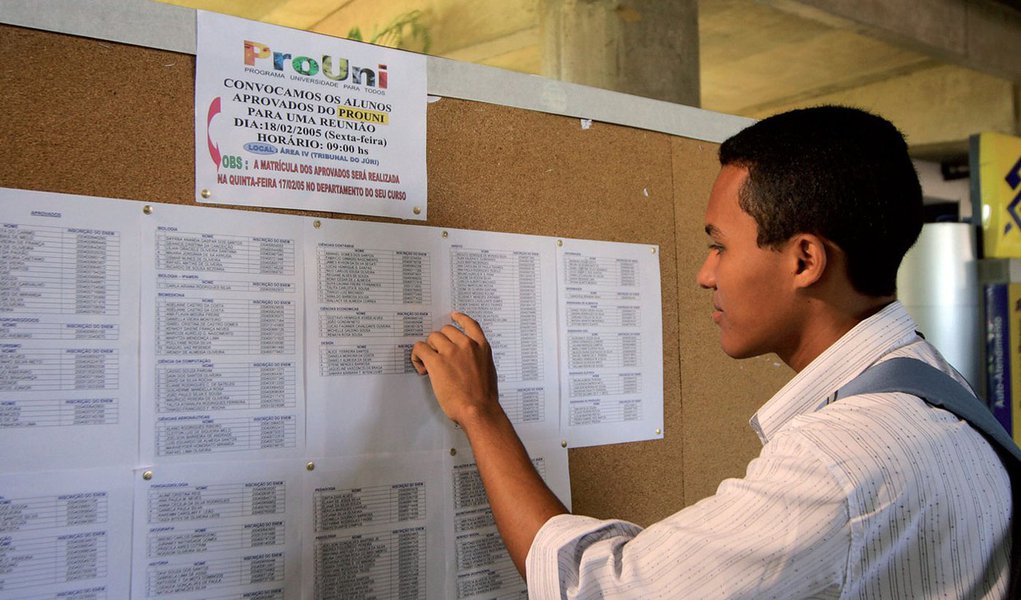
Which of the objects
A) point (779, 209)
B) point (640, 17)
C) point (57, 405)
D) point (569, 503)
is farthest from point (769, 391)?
point (640, 17)

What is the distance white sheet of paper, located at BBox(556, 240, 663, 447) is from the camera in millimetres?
Answer: 1209

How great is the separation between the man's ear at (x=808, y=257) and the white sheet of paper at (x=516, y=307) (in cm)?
38

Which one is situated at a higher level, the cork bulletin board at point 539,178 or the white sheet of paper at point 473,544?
the cork bulletin board at point 539,178

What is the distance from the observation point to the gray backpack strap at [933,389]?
79 cm

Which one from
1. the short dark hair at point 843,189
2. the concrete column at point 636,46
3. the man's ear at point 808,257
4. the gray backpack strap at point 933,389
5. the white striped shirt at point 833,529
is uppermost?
the concrete column at point 636,46

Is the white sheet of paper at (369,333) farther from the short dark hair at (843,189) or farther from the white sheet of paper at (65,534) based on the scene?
the short dark hair at (843,189)

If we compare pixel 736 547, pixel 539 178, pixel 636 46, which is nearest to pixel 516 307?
pixel 539 178

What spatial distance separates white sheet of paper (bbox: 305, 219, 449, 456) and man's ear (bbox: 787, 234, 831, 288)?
47cm

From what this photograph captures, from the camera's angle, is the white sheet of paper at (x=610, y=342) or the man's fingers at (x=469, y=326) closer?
the man's fingers at (x=469, y=326)

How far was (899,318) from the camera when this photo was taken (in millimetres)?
936

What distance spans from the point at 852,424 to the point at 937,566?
16cm

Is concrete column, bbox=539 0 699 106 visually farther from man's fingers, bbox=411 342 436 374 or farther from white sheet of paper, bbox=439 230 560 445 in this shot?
man's fingers, bbox=411 342 436 374

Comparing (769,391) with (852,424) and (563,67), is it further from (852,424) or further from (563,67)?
(563,67)

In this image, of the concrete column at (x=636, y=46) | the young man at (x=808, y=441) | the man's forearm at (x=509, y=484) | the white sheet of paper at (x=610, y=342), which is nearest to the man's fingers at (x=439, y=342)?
the young man at (x=808, y=441)
